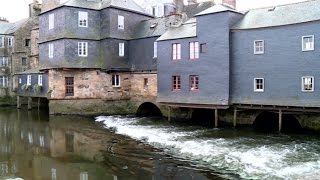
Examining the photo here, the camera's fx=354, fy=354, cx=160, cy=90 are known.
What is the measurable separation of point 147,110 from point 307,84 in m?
17.3

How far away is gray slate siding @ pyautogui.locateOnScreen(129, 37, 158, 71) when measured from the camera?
115ft

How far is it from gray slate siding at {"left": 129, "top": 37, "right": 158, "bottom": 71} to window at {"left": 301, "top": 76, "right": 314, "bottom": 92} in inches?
620

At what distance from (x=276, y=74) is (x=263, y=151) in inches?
298

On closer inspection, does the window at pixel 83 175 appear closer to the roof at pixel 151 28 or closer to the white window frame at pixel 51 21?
the roof at pixel 151 28

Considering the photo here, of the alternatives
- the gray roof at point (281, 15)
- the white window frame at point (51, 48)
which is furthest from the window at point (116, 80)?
the gray roof at point (281, 15)

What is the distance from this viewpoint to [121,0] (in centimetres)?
3772

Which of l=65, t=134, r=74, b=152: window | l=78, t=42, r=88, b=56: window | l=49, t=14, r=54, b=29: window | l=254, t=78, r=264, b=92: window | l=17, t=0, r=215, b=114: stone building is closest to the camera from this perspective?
l=65, t=134, r=74, b=152: window

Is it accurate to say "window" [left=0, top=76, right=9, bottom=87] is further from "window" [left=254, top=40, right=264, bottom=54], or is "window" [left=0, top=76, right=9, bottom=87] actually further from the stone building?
"window" [left=254, top=40, right=264, bottom=54]

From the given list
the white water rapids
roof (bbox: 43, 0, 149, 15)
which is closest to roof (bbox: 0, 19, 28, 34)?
roof (bbox: 43, 0, 149, 15)

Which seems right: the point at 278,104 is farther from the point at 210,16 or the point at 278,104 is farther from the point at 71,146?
the point at 71,146

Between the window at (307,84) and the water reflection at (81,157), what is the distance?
33.4 ft

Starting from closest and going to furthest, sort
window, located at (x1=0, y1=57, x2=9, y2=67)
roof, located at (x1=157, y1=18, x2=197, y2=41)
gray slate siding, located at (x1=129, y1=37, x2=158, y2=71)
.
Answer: roof, located at (x1=157, y1=18, x2=197, y2=41) < gray slate siding, located at (x1=129, y1=37, x2=158, y2=71) < window, located at (x1=0, y1=57, x2=9, y2=67)

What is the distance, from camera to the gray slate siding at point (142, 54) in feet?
115

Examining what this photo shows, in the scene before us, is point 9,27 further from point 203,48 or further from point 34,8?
point 203,48
